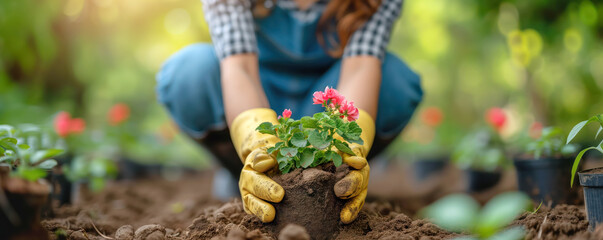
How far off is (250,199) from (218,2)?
0.85 meters

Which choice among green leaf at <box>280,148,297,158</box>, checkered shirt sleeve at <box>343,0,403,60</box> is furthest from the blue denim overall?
green leaf at <box>280,148,297,158</box>

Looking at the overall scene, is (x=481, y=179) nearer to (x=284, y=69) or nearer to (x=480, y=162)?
(x=480, y=162)

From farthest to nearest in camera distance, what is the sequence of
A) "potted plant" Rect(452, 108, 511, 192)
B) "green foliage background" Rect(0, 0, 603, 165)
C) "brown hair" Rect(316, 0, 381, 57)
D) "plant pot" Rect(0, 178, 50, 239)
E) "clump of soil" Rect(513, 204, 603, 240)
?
"green foliage background" Rect(0, 0, 603, 165) < "potted plant" Rect(452, 108, 511, 192) < "brown hair" Rect(316, 0, 381, 57) < "clump of soil" Rect(513, 204, 603, 240) < "plant pot" Rect(0, 178, 50, 239)

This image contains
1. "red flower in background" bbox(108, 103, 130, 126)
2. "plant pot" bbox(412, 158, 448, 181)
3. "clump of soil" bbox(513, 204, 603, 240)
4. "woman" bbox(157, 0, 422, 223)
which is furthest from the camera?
"plant pot" bbox(412, 158, 448, 181)

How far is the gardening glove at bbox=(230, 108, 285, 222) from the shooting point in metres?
1.12

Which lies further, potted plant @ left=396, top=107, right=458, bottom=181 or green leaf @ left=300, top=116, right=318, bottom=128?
potted plant @ left=396, top=107, right=458, bottom=181

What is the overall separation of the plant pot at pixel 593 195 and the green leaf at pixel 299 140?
2.33 feet

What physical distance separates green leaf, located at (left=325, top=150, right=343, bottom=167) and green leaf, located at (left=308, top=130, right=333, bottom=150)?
36 millimetres

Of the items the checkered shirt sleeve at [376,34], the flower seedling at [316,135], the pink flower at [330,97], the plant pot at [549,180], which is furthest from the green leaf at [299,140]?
the plant pot at [549,180]

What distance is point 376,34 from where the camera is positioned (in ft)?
5.74

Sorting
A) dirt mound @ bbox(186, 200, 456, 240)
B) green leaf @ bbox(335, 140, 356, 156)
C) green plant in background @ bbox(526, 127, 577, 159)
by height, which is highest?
green leaf @ bbox(335, 140, 356, 156)

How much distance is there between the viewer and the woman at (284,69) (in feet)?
5.07

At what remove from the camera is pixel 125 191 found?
2.67 meters

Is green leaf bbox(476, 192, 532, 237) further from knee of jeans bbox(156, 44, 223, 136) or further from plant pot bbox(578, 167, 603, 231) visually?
knee of jeans bbox(156, 44, 223, 136)
